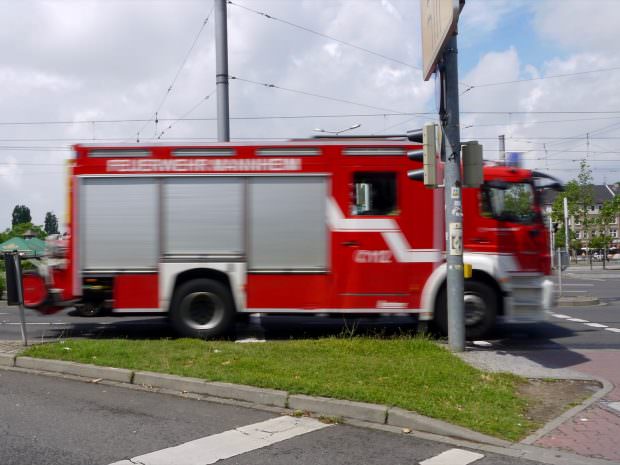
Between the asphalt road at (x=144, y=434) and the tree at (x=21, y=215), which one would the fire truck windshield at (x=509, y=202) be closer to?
the asphalt road at (x=144, y=434)

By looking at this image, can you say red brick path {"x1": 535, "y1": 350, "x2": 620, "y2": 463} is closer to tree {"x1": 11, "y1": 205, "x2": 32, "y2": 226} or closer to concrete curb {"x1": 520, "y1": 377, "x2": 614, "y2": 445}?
concrete curb {"x1": 520, "y1": 377, "x2": 614, "y2": 445}

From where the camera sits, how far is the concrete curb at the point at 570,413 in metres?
5.34

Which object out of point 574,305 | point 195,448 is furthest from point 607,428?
point 574,305

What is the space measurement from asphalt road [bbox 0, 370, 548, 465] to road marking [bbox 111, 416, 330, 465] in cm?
4

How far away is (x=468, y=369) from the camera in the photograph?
24.6 ft

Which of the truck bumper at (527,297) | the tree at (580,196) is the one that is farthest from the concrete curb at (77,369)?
the tree at (580,196)

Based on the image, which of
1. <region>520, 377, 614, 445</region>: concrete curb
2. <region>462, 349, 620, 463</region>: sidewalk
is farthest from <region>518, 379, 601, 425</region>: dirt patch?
<region>462, 349, 620, 463</region>: sidewalk

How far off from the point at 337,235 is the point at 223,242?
1.83 m

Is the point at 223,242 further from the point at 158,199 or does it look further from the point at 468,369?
the point at 468,369

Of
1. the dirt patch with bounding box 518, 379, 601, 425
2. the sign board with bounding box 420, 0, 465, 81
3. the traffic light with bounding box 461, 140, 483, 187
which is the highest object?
the sign board with bounding box 420, 0, 465, 81

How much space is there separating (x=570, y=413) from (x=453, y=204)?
358 centimetres

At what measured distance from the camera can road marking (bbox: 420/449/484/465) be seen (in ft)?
15.8

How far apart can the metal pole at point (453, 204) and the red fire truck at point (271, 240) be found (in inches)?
47.0

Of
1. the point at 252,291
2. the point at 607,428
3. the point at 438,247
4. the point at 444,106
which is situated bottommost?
the point at 607,428
